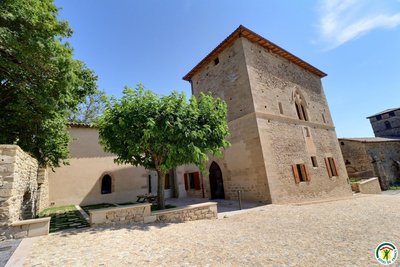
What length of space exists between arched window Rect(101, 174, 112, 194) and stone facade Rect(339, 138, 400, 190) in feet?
85.2

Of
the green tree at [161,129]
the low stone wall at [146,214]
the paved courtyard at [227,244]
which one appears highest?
the green tree at [161,129]

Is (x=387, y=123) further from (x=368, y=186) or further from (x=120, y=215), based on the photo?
(x=120, y=215)

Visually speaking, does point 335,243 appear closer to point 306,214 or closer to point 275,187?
point 306,214

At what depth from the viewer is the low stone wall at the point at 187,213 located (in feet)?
22.3

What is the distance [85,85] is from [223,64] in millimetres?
9079

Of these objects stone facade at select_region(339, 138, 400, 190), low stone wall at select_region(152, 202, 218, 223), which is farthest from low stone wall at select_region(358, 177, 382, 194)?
low stone wall at select_region(152, 202, 218, 223)

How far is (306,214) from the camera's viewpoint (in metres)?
7.61

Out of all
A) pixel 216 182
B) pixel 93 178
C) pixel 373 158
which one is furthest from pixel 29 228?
pixel 373 158

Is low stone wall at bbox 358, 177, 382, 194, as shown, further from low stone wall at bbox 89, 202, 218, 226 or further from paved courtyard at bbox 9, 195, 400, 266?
low stone wall at bbox 89, 202, 218, 226

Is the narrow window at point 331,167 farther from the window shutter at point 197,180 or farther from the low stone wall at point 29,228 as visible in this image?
the low stone wall at point 29,228

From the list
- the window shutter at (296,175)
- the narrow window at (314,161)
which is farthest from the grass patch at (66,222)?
the narrow window at (314,161)

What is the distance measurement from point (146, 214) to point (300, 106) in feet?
46.8

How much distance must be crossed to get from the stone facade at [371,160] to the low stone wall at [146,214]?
22940 millimetres

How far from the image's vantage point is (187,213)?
7.19 meters
